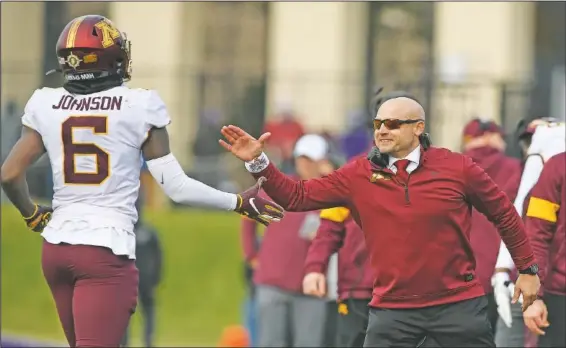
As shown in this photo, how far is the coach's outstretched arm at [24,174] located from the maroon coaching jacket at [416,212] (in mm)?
1034

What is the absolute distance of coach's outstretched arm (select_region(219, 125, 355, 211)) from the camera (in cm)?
711

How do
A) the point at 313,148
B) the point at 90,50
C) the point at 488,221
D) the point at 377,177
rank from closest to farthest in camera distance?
the point at 90,50 < the point at 377,177 < the point at 488,221 < the point at 313,148

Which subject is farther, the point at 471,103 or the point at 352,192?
the point at 471,103

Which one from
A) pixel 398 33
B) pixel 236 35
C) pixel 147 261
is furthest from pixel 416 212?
pixel 236 35

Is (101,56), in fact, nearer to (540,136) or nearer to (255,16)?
(540,136)

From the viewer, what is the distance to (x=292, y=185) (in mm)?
7328

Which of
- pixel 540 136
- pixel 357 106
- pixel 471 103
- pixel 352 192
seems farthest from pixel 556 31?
pixel 352 192

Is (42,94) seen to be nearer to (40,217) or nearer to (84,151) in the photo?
(84,151)

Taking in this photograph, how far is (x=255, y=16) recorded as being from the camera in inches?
1150

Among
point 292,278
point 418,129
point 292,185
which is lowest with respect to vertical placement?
point 292,278

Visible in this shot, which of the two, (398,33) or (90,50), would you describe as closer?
(90,50)

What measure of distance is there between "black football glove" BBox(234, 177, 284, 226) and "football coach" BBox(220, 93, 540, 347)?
0.16 ft

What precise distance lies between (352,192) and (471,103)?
1087cm

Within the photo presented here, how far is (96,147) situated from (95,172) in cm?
11
